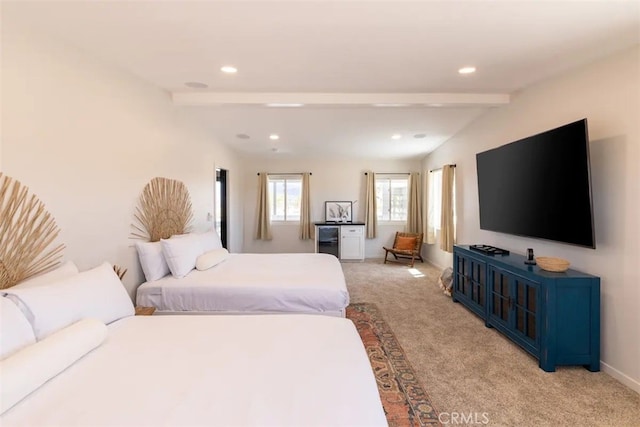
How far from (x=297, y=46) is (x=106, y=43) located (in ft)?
4.46

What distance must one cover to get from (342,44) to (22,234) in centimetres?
237

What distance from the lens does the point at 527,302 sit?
2506 mm

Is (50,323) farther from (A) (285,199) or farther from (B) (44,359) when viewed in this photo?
(A) (285,199)

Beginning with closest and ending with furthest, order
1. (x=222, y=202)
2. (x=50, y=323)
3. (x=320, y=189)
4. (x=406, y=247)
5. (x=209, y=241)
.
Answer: (x=50, y=323) < (x=209, y=241) < (x=222, y=202) < (x=406, y=247) < (x=320, y=189)

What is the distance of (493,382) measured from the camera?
214 centimetres

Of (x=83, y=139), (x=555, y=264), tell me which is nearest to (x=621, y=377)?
(x=555, y=264)

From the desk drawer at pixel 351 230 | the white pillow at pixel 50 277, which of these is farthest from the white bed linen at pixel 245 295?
the desk drawer at pixel 351 230

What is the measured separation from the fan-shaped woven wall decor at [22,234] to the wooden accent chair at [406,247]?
533 cm

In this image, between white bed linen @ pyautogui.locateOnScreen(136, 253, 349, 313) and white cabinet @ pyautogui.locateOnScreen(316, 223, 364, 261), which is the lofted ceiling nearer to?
white bed linen @ pyautogui.locateOnScreen(136, 253, 349, 313)

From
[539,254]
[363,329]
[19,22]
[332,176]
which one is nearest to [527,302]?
[539,254]

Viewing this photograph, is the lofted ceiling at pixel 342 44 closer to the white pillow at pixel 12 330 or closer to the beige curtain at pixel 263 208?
the white pillow at pixel 12 330

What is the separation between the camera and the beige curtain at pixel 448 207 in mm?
4828

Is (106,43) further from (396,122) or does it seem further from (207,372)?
(396,122)

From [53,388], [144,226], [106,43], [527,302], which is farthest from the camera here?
[144,226]
